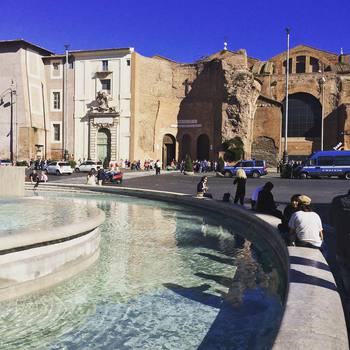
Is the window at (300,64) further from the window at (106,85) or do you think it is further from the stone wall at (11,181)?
the stone wall at (11,181)

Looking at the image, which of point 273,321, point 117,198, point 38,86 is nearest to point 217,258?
point 273,321

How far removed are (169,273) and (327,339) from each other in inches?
153

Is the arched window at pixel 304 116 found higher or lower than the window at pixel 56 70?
lower

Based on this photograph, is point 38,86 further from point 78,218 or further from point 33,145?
point 78,218

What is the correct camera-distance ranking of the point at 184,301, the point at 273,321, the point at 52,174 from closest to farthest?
the point at 273,321, the point at 184,301, the point at 52,174

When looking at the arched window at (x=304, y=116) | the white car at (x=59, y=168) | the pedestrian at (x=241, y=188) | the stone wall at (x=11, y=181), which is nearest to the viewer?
the stone wall at (x=11, y=181)

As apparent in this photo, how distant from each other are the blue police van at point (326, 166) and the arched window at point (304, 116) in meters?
17.6

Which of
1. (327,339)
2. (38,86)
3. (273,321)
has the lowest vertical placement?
(273,321)

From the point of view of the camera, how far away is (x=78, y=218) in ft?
24.3

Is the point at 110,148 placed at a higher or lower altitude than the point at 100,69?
lower

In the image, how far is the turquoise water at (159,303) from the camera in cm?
441

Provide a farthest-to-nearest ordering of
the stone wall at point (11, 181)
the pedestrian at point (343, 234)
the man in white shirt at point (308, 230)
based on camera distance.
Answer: the stone wall at point (11, 181) < the man in white shirt at point (308, 230) < the pedestrian at point (343, 234)

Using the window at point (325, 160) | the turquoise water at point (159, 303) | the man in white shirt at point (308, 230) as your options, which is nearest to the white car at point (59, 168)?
the window at point (325, 160)

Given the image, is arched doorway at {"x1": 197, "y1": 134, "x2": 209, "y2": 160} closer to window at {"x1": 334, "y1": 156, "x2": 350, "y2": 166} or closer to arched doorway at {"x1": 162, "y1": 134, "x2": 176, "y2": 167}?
arched doorway at {"x1": 162, "y1": 134, "x2": 176, "y2": 167}
